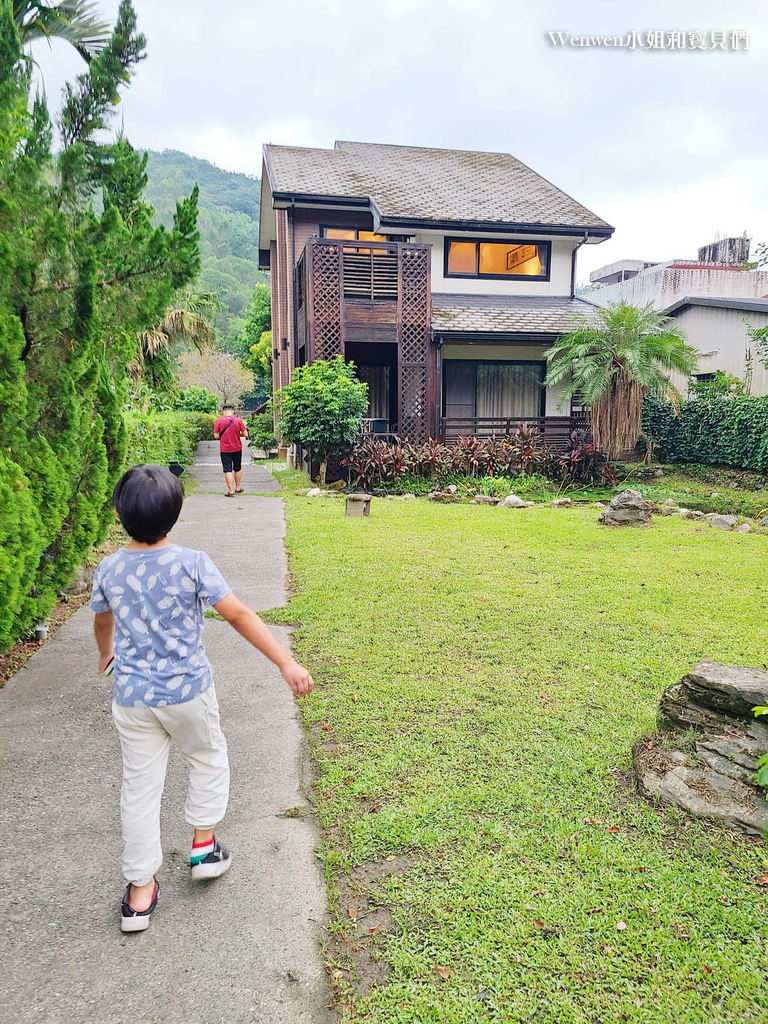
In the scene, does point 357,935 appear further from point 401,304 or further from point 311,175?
point 311,175

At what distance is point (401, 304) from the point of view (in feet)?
49.2

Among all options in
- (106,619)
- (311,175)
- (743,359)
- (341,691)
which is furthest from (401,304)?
(106,619)

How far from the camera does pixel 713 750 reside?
277 cm

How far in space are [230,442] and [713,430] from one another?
10588mm

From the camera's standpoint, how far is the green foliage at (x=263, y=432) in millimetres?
25192

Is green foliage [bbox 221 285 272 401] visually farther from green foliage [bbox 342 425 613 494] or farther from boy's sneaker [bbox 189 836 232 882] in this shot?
boy's sneaker [bbox 189 836 232 882]

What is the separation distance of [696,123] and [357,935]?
1658cm

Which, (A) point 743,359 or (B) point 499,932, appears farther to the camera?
(A) point 743,359

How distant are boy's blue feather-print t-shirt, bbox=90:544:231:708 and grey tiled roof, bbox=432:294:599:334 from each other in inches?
553

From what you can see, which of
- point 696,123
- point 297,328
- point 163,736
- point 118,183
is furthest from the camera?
point 297,328

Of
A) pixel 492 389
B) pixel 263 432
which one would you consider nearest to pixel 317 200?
pixel 492 389

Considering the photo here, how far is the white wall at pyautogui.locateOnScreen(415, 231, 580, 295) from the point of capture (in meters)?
17.3

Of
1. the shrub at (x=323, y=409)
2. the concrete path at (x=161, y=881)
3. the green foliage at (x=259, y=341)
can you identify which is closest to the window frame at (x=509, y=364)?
the shrub at (x=323, y=409)

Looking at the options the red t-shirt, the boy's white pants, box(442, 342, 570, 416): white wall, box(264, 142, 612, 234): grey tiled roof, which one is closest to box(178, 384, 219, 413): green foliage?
box(264, 142, 612, 234): grey tiled roof
